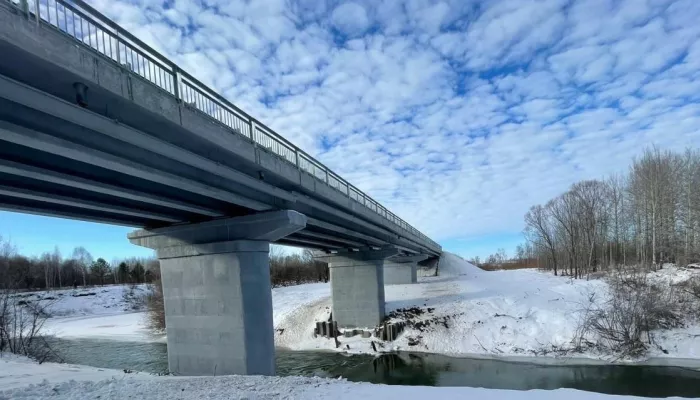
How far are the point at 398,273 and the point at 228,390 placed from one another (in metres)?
38.8

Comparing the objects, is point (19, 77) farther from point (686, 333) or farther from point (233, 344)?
point (686, 333)

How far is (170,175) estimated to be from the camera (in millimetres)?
10461

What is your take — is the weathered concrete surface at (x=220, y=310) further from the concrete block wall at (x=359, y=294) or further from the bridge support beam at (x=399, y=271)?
the bridge support beam at (x=399, y=271)

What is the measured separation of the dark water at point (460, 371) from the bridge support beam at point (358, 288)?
4.73 metres

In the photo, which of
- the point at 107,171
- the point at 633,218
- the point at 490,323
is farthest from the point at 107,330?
the point at 633,218

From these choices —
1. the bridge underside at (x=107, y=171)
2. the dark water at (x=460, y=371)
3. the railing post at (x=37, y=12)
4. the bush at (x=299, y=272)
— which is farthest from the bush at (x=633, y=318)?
the bush at (x=299, y=272)

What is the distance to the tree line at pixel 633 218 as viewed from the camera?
1561 inches

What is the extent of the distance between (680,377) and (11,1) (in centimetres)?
2441

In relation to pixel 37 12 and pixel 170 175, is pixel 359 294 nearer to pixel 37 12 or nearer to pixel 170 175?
pixel 170 175

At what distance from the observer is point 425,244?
45.7m

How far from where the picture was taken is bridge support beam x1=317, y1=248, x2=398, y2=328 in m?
30.1

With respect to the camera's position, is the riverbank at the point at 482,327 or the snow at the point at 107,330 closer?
the riverbank at the point at 482,327

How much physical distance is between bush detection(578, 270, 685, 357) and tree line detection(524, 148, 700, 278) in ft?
22.8

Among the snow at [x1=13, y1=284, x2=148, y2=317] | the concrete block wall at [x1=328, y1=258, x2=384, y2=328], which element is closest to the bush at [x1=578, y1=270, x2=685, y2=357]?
the concrete block wall at [x1=328, y1=258, x2=384, y2=328]
